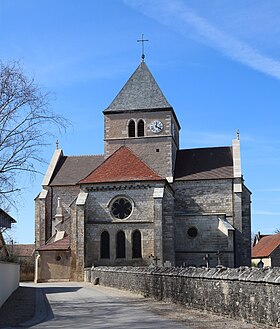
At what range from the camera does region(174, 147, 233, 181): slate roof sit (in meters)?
46.9

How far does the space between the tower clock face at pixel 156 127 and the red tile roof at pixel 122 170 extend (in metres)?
3.75

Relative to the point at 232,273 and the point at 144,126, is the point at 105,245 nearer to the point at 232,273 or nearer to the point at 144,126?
the point at 144,126

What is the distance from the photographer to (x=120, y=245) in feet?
137

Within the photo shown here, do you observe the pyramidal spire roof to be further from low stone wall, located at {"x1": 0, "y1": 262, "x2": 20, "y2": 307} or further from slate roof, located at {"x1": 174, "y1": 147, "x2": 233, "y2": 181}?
low stone wall, located at {"x1": 0, "y1": 262, "x2": 20, "y2": 307}

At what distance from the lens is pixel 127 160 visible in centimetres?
4450

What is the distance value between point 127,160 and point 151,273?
75.7 ft

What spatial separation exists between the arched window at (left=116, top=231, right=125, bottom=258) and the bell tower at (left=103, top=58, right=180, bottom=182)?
789 cm

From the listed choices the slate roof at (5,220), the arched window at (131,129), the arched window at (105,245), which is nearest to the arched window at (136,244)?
the arched window at (105,245)

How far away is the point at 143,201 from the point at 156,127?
909 cm

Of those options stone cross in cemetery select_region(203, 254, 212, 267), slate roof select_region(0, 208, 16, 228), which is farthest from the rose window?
slate roof select_region(0, 208, 16, 228)

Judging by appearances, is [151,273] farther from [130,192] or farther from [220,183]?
[220,183]

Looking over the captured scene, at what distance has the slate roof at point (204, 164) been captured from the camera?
4694 cm

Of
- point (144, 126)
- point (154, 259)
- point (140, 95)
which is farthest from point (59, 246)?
point (140, 95)

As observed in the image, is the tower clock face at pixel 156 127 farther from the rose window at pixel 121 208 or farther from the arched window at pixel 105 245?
the arched window at pixel 105 245
